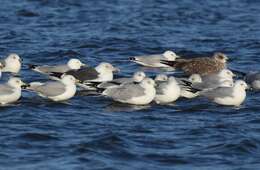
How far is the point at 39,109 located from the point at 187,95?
8.57 feet

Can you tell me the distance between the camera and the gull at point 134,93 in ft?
53.7

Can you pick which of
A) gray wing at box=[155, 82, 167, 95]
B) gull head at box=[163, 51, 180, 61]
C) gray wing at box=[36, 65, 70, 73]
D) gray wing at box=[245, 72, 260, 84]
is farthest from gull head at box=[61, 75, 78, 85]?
gull head at box=[163, 51, 180, 61]

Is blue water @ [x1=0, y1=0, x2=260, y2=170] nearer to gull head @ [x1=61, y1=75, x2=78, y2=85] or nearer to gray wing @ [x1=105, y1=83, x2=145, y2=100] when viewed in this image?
gray wing @ [x1=105, y1=83, x2=145, y2=100]

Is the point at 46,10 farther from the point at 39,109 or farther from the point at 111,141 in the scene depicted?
the point at 111,141

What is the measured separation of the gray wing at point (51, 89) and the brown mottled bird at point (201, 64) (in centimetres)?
415

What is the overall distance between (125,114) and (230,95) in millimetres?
1820

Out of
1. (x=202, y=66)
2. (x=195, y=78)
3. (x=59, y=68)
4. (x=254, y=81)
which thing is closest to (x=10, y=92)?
(x=59, y=68)

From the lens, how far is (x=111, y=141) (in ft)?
46.4

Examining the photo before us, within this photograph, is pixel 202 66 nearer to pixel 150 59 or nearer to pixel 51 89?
pixel 150 59

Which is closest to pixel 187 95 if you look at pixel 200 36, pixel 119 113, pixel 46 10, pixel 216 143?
pixel 119 113

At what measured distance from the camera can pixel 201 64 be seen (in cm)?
2028

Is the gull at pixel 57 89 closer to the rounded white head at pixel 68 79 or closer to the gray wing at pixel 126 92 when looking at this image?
the rounded white head at pixel 68 79

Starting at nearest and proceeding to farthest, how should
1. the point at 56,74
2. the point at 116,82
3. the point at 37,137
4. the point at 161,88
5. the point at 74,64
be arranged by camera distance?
1. the point at 37,137
2. the point at 161,88
3. the point at 116,82
4. the point at 56,74
5. the point at 74,64

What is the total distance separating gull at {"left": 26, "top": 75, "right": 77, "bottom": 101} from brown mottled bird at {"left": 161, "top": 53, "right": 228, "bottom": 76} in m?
3.92
